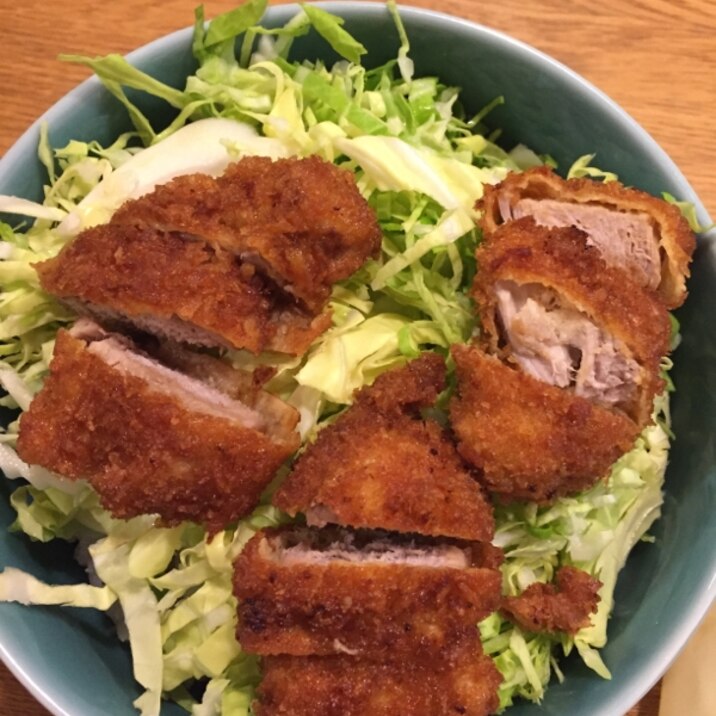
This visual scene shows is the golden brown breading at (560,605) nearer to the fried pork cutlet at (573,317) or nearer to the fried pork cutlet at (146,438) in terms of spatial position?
the fried pork cutlet at (573,317)

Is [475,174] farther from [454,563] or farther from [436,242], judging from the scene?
[454,563]

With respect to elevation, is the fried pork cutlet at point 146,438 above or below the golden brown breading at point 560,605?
above

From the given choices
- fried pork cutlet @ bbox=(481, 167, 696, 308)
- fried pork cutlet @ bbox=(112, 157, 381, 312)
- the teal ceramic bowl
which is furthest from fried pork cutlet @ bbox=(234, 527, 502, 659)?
fried pork cutlet @ bbox=(481, 167, 696, 308)

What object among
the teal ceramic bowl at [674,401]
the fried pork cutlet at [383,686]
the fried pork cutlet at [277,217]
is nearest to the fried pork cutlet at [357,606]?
the fried pork cutlet at [383,686]

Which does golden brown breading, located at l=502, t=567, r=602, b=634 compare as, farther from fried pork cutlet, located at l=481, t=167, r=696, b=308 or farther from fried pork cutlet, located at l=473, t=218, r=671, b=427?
fried pork cutlet, located at l=481, t=167, r=696, b=308

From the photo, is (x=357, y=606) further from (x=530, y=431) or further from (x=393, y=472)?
(x=530, y=431)

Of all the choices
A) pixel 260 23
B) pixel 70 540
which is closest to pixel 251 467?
pixel 70 540

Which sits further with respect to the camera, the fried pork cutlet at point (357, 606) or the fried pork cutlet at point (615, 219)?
the fried pork cutlet at point (615, 219)
